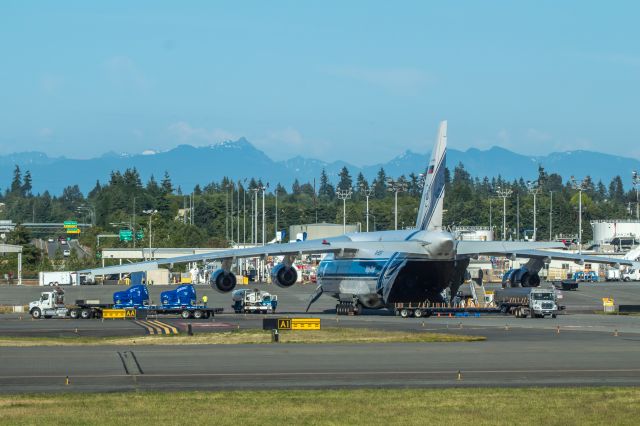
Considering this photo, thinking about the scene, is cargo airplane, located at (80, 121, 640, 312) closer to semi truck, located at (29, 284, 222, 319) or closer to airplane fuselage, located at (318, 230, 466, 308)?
airplane fuselage, located at (318, 230, 466, 308)

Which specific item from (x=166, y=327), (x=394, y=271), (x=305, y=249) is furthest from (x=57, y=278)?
(x=166, y=327)

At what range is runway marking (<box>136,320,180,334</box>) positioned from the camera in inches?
2363

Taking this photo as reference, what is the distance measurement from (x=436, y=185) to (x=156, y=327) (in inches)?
885

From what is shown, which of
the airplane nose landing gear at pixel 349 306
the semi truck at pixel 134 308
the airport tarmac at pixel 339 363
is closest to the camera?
the airport tarmac at pixel 339 363

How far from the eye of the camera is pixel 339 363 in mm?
41406

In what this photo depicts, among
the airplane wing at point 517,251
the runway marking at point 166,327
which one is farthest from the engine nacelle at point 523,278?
the runway marking at point 166,327

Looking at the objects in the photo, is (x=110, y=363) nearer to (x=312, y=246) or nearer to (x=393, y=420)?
(x=393, y=420)

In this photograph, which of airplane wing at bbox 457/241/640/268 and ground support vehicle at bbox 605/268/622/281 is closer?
airplane wing at bbox 457/241/640/268

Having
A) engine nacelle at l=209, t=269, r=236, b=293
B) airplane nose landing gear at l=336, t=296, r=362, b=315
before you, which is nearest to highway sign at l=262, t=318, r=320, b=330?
engine nacelle at l=209, t=269, r=236, b=293

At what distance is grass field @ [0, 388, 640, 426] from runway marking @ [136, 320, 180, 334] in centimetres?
2770

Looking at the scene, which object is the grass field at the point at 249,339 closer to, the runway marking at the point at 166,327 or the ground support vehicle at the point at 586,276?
the runway marking at the point at 166,327

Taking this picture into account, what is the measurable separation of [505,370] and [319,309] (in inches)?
2106

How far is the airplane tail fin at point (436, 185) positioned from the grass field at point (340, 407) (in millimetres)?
41526

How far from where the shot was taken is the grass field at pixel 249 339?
51984mm
